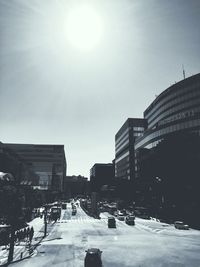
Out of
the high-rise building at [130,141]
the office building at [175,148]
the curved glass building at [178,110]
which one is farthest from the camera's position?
the high-rise building at [130,141]

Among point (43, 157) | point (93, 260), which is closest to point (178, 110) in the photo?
point (93, 260)

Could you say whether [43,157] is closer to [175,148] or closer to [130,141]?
[130,141]

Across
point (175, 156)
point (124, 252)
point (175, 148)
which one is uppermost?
point (175, 148)

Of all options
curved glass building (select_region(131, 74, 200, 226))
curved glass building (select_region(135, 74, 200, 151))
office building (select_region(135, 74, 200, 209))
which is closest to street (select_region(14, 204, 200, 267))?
curved glass building (select_region(131, 74, 200, 226))

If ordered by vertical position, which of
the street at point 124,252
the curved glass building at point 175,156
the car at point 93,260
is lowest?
the street at point 124,252

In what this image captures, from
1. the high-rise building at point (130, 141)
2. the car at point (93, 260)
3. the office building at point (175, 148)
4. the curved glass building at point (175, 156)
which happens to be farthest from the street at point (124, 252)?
the high-rise building at point (130, 141)

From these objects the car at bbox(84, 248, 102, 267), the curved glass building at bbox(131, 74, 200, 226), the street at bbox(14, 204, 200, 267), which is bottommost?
the street at bbox(14, 204, 200, 267)

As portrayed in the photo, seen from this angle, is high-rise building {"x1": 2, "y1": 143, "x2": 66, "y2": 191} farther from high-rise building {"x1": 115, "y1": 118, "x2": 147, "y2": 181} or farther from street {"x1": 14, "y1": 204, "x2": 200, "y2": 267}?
street {"x1": 14, "y1": 204, "x2": 200, "y2": 267}

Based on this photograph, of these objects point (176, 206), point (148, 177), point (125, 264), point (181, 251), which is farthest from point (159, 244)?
point (148, 177)

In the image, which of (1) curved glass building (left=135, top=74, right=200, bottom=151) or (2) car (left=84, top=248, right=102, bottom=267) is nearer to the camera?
(2) car (left=84, top=248, right=102, bottom=267)

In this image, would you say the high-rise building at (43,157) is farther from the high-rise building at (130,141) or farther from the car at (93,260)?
the car at (93,260)

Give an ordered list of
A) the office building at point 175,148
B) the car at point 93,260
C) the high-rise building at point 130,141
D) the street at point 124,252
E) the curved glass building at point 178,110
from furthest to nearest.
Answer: the high-rise building at point 130,141 < the curved glass building at point 178,110 < the office building at point 175,148 < the street at point 124,252 < the car at point 93,260

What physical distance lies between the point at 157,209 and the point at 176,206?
1250 cm

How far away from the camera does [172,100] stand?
3428 inches
